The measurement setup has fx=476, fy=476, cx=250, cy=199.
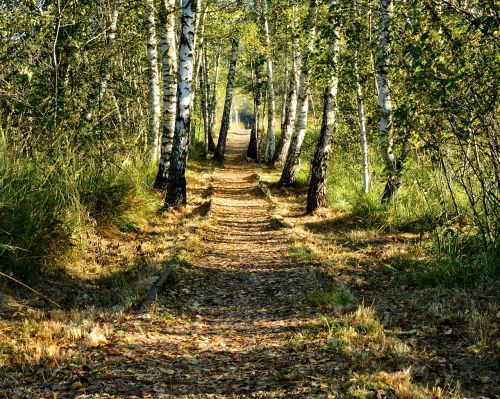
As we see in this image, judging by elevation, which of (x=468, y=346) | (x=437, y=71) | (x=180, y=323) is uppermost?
(x=437, y=71)

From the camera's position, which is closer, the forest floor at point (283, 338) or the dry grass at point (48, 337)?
the forest floor at point (283, 338)

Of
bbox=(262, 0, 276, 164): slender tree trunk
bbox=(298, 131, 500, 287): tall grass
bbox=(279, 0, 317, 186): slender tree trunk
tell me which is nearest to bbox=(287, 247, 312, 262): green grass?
bbox=(298, 131, 500, 287): tall grass

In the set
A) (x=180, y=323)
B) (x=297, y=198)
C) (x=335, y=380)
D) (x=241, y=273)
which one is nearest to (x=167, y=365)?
(x=180, y=323)

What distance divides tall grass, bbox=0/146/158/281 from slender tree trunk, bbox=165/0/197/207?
3.45 meters

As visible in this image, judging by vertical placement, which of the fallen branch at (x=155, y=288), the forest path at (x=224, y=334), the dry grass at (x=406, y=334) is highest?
the dry grass at (x=406, y=334)

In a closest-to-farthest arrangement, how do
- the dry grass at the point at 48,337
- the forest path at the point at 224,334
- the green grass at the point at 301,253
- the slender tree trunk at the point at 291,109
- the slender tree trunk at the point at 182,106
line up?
the forest path at the point at 224,334 → the dry grass at the point at 48,337 → the green grass at the point at 301,253 → the slender tree trunk at the point at 182,106 → the slender tree trunk at the point at 291,109

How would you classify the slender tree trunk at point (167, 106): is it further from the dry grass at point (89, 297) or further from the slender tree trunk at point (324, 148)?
the slender tree trunk at point (324, 148)

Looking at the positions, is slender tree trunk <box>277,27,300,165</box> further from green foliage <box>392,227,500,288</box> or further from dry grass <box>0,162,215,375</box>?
green foliage <box>392,227,500,288</box>

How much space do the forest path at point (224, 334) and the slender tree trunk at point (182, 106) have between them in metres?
2.95

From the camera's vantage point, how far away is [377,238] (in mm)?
10367

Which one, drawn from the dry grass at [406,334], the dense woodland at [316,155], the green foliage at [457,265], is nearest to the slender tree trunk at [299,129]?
the dense woodland at [316,155]

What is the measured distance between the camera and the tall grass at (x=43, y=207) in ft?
20.4

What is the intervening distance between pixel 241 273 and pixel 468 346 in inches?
167

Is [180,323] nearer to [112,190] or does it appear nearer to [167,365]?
[167,365]
